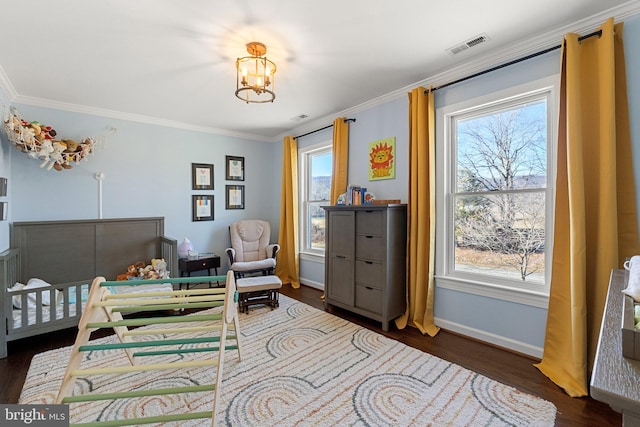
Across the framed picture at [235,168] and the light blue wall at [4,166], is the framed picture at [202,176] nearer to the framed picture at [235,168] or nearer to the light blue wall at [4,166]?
the framed picture at [235,168]

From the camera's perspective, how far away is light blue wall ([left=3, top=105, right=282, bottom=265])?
338 centimetres

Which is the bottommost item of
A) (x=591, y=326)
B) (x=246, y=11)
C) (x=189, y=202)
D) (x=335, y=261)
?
(x=591, y=326)

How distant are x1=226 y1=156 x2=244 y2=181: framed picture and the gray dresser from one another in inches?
89.7

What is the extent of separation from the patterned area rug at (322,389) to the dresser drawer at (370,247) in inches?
31.5

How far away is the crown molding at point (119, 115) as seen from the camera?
3.32 meters

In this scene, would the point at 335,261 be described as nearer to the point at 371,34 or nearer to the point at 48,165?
the point at 371,34

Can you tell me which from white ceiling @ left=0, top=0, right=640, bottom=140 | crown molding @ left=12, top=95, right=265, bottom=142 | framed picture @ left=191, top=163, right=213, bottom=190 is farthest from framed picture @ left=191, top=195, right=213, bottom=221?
white ceiling @ left=0, top=0, right=640, bottom=140

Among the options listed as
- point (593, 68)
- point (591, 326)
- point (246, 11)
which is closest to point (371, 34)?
point (246, 11)

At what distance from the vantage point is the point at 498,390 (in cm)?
190

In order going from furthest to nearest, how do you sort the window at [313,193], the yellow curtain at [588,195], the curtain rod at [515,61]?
the window at [313,193] < the curtain rod at [515,61] < the yellow curtain at [588,195]

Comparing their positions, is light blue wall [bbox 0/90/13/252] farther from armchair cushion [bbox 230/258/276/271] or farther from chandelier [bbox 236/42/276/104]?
chandelier [bbox 236/42/276/104]

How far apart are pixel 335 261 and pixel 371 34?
229 centimetres

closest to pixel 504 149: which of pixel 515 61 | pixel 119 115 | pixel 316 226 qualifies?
pixel 515 61

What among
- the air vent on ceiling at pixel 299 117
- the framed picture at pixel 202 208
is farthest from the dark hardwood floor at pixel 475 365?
the air vent on ceiling at pixel 299 117
